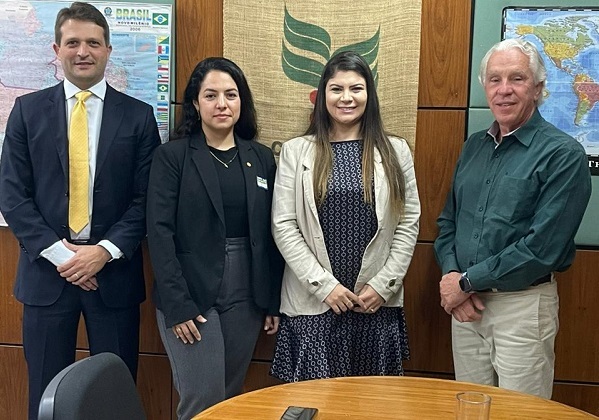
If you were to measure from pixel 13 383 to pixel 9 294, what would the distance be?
495 mm

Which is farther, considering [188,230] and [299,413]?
[188,230]

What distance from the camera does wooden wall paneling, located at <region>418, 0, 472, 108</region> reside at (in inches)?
131

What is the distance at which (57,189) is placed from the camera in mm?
3066

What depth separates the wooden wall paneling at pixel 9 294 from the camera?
3.61 metres

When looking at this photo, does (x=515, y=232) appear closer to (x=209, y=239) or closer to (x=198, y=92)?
(x=209, y=239)

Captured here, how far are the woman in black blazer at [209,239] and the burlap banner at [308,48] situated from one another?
0.35 m

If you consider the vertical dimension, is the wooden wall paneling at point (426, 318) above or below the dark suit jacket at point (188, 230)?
below

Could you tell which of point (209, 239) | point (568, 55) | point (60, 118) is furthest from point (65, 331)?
point (568, 55)

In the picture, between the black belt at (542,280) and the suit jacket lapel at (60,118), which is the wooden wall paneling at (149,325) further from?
the black belt at (542,280)

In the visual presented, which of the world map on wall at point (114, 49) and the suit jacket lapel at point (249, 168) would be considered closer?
the suit jacket lapel at point (249, 168)

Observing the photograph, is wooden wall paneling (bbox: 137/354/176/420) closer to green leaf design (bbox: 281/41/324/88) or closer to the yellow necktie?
the yellow necktie

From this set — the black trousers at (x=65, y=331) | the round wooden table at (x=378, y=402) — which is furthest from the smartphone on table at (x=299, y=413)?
the black trousers at (x=65, y=331)

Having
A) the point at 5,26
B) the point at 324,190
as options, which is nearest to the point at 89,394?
the point at 324,190

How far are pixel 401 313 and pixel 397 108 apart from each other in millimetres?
983
